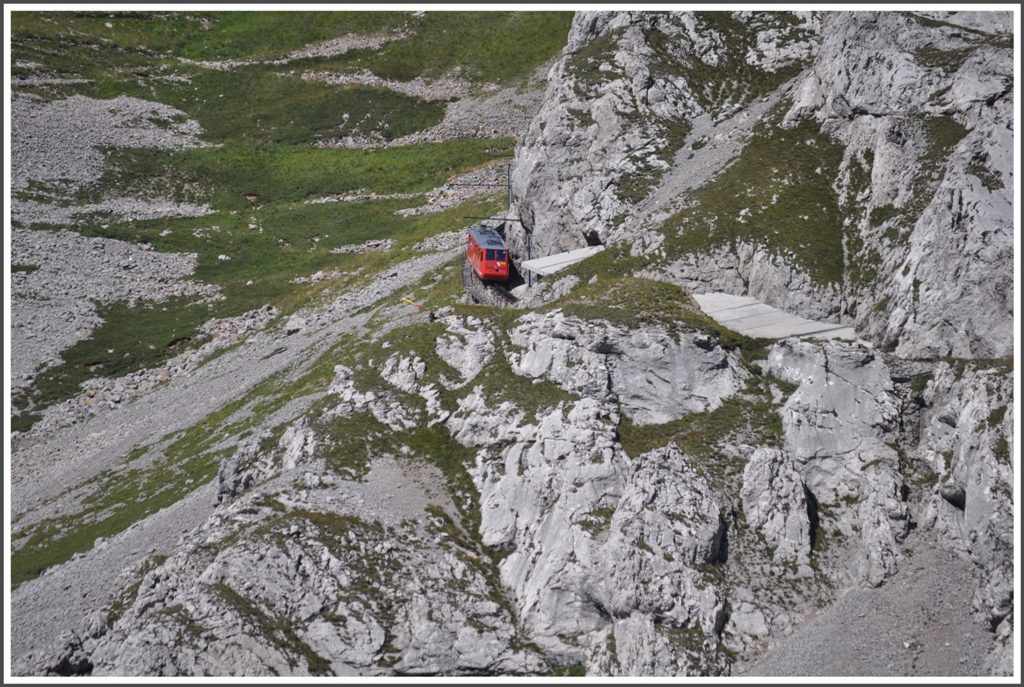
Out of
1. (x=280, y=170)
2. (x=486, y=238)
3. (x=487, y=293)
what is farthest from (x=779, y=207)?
(x=280, y=170)

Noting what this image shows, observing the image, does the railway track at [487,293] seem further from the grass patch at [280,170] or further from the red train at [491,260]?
the grass patch at [280,170]

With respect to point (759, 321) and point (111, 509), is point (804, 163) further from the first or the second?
point (111, 509)

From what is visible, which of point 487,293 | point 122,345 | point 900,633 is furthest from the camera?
point 122,345

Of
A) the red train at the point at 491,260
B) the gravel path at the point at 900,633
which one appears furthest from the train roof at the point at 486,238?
the gravel path at the point at 900,633

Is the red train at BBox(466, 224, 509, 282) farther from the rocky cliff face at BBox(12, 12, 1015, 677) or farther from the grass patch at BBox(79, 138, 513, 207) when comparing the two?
the grass patch at BBox(79, 138, 513, 207)

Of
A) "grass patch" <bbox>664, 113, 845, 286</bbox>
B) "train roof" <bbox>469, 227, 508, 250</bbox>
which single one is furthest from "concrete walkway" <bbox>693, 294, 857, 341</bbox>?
"train roof" <bbox>469, 227, 508, 250</bbox>

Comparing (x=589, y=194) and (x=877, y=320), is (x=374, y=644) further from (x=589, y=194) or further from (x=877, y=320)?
(x=589, y=194)

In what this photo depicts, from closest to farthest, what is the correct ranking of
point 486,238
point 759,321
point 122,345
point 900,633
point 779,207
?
1. point 900,633
2. point 759,321
3. point 779,207
4. point 486,238
5. point 122,345
